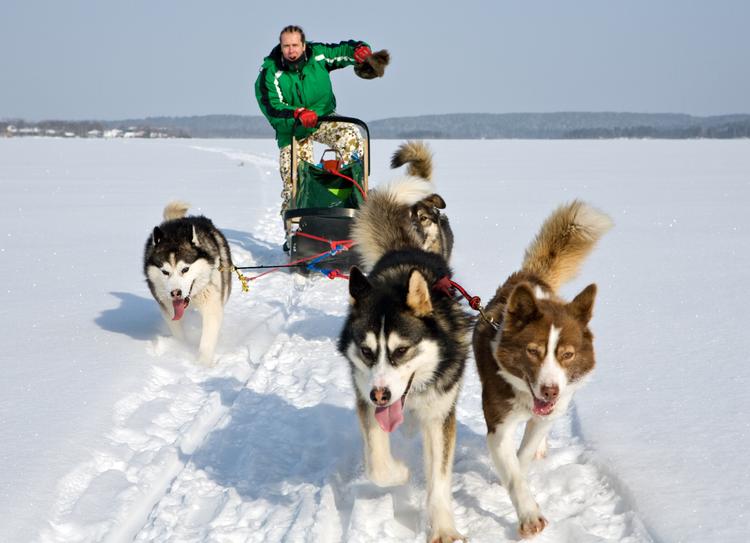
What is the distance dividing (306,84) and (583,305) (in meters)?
5.24

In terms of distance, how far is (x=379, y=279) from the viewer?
3258mm

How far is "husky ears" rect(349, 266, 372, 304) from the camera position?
294cm

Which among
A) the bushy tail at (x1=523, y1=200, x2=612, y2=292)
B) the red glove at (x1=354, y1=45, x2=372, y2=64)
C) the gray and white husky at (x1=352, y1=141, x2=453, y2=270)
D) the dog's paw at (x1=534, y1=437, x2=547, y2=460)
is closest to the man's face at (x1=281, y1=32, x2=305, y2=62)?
the red glove at (x1=354, y1=45, x2=372, y2=64)

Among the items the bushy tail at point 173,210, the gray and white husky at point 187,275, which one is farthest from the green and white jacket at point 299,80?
the gray and white husky at point 187,275

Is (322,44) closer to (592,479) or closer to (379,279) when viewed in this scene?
(379,279)

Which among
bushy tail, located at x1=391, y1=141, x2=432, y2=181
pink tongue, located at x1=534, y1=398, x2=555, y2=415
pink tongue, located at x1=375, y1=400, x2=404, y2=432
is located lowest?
pink tongue, located at x1=375, y1=400, x2=404, y2=432

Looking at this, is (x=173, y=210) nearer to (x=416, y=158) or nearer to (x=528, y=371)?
(x=416, y=158)

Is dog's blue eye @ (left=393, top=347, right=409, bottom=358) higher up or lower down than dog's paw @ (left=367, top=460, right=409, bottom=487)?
higher up

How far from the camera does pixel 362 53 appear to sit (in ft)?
23.7

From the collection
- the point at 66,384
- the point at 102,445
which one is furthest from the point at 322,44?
the point at 102,445

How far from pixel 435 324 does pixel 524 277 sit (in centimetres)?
77

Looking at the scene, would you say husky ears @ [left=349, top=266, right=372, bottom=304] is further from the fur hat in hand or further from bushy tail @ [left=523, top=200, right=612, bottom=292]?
the fur hat in hand

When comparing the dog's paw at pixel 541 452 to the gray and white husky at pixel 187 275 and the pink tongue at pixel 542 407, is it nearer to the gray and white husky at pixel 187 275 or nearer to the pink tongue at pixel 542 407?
the pink tongue at pixel 542 407

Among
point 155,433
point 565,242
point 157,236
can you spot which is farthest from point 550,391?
point 157,236
